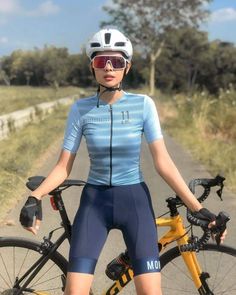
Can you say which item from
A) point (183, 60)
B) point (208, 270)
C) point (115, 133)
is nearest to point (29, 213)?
point (115, 133)

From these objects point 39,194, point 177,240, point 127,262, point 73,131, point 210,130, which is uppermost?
point 73,131

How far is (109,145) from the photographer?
108 inches

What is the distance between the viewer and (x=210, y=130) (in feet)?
52.1

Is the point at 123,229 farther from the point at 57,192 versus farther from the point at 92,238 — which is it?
the point at 57,192

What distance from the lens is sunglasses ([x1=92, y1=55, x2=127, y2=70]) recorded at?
2777 mm

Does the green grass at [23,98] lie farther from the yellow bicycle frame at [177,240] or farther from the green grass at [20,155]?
the yellow bicycle frame at [177,240]

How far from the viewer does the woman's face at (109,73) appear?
2781 millimetres

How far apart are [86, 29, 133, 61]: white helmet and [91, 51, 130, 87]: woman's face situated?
0.09ft

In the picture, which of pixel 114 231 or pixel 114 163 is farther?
pixel 114 231

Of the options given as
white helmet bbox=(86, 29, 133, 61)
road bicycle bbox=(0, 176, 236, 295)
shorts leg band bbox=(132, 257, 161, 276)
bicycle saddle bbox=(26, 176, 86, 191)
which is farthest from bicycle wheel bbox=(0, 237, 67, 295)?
white helmet bbox=(86, 29, 133, 61)

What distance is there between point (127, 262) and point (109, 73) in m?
1.05

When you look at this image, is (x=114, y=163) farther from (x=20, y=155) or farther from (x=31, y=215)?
(x=20, y=155)

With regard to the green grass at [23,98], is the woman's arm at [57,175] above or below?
above

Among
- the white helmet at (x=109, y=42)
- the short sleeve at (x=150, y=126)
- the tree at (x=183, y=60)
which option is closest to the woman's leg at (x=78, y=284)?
the short sleeve at (x=150, y=126)
